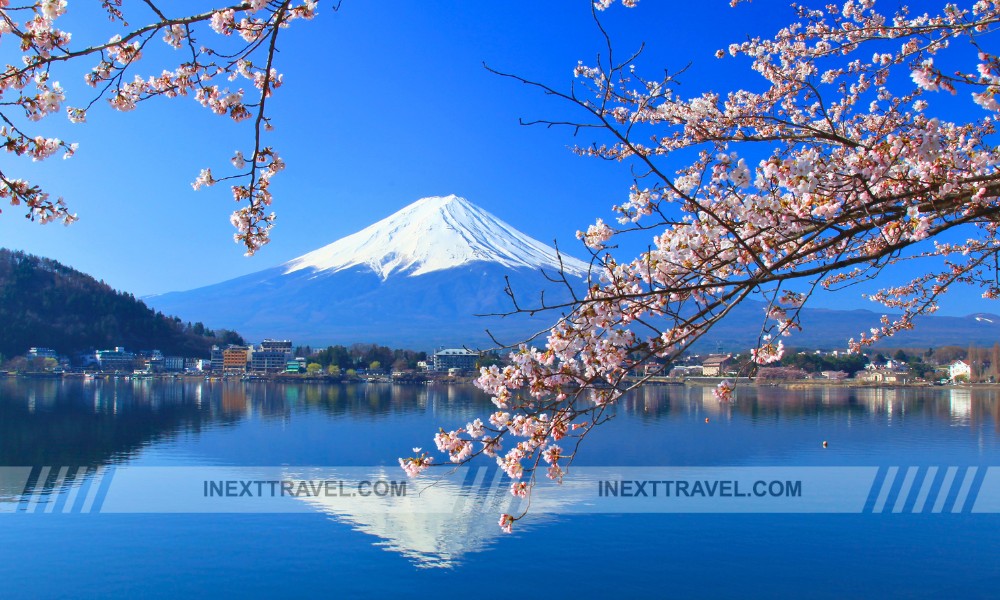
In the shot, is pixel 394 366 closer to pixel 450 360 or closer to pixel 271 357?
pixel 450 360

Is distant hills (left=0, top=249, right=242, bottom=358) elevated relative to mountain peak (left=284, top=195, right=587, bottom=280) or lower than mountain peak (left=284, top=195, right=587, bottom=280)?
lower

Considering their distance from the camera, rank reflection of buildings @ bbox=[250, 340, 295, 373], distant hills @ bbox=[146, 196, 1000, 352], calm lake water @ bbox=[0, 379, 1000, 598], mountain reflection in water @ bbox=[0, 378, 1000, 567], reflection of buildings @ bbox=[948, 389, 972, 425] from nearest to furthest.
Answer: calm lake water @ bbox=[0, 379, 1000, 598] < mountain reflection in water @ bbox=[0, 378, 1000, 567] < reflection of buildings @ bbox=[948, 389, 972, 425] < reflection of buildings @ bbox=[250, 340, 295, 373] < distant hills @ bbox=[146, 196, 1000, 352]

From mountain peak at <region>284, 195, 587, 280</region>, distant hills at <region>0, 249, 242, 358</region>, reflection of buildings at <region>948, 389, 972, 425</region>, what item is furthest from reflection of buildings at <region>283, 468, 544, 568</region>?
mountain peak at <region>284, 195, 587, 280</region>

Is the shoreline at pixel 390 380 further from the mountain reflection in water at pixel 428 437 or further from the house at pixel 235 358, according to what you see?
the mountain reflection in water at pixel 428 437

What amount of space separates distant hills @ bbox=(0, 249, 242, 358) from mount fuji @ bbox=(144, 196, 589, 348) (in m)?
24.7

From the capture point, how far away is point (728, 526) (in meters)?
8.33

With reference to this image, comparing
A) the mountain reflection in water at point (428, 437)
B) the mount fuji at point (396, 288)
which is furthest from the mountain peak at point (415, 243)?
the mountain reflection in water at point (428, 437)

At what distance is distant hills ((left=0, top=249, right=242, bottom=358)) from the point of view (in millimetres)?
47094

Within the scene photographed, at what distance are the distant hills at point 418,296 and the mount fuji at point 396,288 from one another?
0.18 meters

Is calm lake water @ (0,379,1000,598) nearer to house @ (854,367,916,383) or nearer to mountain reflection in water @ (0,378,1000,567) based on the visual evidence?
mountain reflection in water @ (0,378,1000,567)

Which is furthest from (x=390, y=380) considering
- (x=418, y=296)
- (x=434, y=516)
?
(x=418, y=296)

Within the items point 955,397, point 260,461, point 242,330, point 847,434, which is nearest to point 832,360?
point 955,397

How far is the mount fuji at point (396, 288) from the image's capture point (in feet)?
271

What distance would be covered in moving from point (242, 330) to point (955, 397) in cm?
7602
